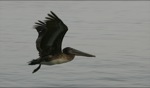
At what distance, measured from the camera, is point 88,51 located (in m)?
19.5

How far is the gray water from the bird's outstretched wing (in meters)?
2.79

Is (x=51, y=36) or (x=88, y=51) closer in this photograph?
(x=51, y=36)

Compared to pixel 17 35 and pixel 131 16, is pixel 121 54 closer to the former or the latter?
pixel 17 35

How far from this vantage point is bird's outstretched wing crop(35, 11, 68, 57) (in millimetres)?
10797

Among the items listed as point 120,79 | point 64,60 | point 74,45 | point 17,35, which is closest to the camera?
point 64,60

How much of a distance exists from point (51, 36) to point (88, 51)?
8.36 metres

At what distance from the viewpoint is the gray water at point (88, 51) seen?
15062mm

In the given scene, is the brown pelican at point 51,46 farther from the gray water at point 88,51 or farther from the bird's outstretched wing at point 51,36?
the gray water at point 88,51

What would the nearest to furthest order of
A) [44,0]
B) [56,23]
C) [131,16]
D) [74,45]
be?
[56,23], [74,45], [131,16], [44,0]

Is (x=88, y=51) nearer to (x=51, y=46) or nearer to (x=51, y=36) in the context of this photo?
(x=51, y=46)

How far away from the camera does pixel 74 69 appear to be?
16.5m

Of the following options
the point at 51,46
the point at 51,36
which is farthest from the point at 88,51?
the point at 51,36

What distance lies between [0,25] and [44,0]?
2085 cm

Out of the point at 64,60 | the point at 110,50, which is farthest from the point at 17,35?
the point at 64,60
